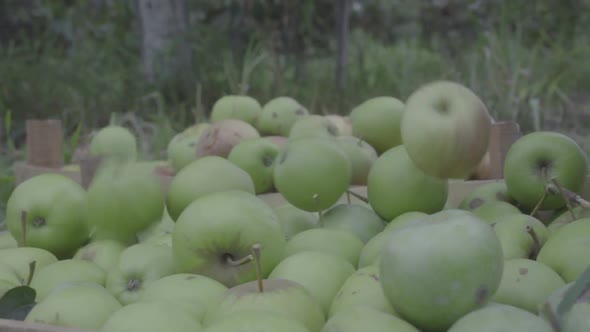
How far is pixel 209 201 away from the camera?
1.22 m

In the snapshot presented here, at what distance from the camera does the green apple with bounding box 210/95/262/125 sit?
2.74 metres

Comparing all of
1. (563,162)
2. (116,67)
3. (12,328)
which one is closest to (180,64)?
(116,67)

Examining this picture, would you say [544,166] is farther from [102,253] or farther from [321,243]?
[102,253]

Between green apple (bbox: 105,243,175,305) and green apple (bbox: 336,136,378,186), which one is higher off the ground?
green apple (bbox: 105,243,175,305)

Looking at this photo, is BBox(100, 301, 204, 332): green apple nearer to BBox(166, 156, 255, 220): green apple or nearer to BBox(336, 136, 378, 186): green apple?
BBox(166, 156, 255, 220): green apple

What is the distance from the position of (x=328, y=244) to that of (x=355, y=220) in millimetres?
211

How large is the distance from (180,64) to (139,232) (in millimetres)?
3371

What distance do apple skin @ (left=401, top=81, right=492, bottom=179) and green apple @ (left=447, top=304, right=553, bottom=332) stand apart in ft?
1.12

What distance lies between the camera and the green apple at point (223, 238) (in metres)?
1.18

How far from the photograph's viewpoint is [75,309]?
1.03 meters

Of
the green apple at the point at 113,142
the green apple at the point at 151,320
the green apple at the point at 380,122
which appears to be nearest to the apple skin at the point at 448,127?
the green apple at the point at 151,320

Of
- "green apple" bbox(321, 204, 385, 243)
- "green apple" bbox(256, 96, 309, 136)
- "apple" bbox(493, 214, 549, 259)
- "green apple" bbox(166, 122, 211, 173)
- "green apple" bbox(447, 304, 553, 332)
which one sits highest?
"green apple" bbox(447, 304, 553, 332)

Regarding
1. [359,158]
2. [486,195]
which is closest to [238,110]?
[359,158]

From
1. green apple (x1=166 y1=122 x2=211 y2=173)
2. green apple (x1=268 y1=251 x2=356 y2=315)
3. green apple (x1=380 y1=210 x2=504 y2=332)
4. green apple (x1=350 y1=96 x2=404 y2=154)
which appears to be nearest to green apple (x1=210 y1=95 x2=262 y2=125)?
green apple (x1=166 y1=122 x2=211 y2=173)
